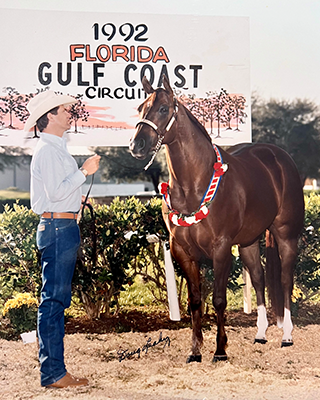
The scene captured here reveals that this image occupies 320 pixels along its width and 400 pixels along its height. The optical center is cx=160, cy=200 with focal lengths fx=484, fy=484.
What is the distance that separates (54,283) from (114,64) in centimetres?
210

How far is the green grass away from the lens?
4.79 meters

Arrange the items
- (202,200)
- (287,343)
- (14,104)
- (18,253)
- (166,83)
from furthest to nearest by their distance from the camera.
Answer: (18,253)
(287,343)
(14,104)
(202,200)
(166,83)

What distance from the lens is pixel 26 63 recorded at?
439 centimetres

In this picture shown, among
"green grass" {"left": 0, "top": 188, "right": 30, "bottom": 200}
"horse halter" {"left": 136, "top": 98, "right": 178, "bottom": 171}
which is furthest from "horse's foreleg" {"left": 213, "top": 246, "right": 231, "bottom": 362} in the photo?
"green grass" {"left": 0, "top": 188, "right": 30, "bottom": 200}

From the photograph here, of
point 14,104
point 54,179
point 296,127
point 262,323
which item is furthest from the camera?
point 296,127

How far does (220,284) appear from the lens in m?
4.05

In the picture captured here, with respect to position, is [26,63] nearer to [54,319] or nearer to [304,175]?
[54,319]

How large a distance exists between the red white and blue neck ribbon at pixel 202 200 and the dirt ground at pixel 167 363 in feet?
4.07

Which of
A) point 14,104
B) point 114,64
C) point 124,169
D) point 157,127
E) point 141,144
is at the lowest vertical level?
point 124,169

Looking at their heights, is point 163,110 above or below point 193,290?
above

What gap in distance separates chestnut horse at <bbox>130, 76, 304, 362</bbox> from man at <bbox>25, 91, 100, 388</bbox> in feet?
1.89

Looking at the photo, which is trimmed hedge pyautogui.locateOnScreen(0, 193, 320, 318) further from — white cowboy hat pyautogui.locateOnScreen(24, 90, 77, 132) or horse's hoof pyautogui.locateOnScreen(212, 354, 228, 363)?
white cowboy hat pyautogui.locateOnScreen(24, 90, 77, 132)

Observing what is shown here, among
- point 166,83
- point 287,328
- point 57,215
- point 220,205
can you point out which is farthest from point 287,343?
point 166,83
